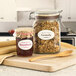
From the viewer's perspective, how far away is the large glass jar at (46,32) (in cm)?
152

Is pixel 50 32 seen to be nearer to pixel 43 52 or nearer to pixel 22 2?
pixel 43 52

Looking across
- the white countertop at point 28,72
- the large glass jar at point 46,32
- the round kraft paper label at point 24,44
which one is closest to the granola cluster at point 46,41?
the large glass jar at point 46,32

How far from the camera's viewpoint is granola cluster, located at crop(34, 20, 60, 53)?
1533 millimetres

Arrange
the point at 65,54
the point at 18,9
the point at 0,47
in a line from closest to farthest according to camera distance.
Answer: the point at 65,54 < the point at 0,47 < the point at 18,9

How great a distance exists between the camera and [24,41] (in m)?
1.45

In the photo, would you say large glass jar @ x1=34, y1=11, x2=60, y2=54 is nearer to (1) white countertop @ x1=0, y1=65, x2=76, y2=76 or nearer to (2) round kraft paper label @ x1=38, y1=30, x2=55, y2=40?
(2) round kraft paper label @ x1=38, y1=30, x2=55, y2=40

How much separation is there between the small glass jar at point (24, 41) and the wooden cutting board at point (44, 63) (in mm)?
46

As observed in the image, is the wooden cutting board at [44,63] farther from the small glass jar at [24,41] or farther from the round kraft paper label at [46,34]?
the round kraft paper label at [46,34]

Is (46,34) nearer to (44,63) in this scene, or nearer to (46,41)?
(46,41)

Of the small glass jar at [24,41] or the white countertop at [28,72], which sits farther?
the small glass jar at [24,41]

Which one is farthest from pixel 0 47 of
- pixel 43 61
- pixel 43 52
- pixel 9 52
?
pixel 43 61

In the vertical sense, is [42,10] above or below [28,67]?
above

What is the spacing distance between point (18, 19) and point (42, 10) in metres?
4.08

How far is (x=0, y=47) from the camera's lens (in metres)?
1.62
